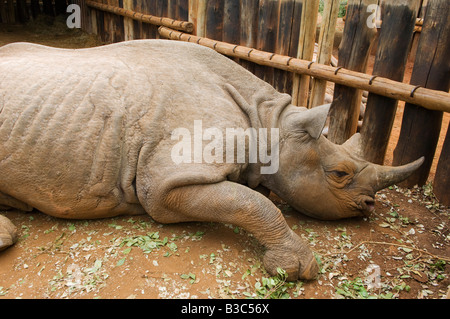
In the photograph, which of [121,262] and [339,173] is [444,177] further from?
[121,262]

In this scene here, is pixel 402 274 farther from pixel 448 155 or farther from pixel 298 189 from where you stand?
pixel 448 155

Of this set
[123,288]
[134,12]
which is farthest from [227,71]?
[134,12]

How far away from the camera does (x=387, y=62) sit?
14.6 ft

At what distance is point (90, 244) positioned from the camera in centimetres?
348

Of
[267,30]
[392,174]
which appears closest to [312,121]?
[392,174]

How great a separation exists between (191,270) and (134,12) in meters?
6.86

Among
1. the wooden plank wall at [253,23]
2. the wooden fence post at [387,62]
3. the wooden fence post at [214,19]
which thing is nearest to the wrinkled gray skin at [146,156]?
the wooden fence post at [387,62]

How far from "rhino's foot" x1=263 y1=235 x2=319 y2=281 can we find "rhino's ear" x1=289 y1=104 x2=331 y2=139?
3.28ft

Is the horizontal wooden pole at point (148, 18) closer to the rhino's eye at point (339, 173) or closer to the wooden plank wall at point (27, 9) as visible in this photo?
the wooden plank wall at point (27, 9)

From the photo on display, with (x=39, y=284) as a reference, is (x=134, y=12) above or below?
above

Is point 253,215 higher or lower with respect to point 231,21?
lower

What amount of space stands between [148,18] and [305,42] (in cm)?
398

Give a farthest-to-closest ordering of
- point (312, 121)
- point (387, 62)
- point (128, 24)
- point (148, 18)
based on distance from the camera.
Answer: point (128, 24)
point (148, 18)
point (387, 62)
point (312, 121)

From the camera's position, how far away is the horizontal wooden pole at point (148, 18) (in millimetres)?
6820
